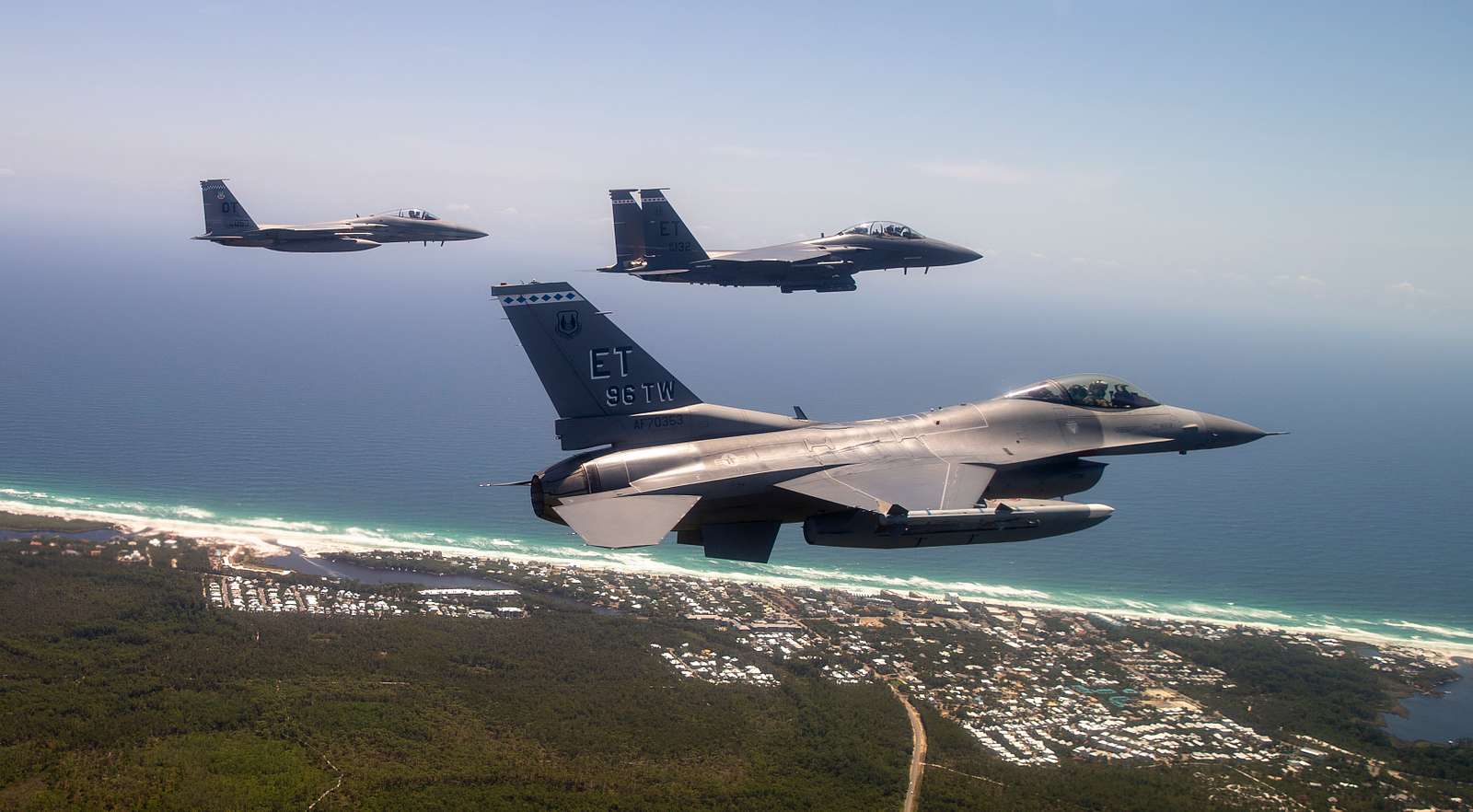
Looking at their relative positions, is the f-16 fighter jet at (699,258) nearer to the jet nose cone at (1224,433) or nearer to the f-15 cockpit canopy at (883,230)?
the f-15 cockpit canopy at (883,230)

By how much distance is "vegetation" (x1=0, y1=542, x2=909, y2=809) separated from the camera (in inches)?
1452

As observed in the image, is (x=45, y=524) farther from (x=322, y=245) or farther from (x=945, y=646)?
(x=945, y=646)

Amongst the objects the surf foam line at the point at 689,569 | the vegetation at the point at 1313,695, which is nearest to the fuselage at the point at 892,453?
the vegetation at the point at 1313,695

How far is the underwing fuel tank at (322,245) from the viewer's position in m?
32.8

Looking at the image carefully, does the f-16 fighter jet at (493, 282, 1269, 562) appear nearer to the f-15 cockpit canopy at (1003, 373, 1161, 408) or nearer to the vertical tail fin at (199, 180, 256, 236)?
the f-15 cockpit canopy at (1003, 373, 1161, 408)

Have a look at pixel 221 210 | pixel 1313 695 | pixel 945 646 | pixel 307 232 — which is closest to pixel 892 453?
pixel 307 232

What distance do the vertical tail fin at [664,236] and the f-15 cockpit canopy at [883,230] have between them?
5.89 meters

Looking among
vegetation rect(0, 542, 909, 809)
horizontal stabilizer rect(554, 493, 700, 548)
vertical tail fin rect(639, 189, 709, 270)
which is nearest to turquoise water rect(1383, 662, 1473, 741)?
vegetation rect(0, 542, 909, 809)

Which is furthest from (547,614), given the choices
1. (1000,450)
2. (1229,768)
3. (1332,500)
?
(1332,500)

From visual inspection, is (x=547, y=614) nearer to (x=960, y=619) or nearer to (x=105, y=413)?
(x=960, y=619)

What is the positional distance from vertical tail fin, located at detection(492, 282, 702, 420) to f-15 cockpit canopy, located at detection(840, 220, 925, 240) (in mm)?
15726

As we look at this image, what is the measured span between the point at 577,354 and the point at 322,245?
20327 mm

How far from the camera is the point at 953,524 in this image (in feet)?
53.0

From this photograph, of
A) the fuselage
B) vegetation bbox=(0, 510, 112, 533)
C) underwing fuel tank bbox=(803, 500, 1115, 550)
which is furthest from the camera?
Answer: vegetation bbox=(0, 510, 112, 533)
